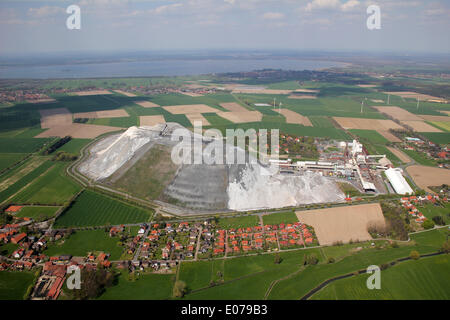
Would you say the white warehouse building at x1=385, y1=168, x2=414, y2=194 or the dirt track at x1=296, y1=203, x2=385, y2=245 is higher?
the white warehouse building at x1=385, y1=168, x2=414, y2=194

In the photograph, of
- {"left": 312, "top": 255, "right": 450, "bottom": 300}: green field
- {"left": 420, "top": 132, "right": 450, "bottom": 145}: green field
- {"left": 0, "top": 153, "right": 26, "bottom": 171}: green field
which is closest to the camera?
{"left": 312, "top": 255, "right": 450, "bottom": 300}: green field

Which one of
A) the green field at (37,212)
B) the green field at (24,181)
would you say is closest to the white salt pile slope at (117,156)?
the green field at (24,181)

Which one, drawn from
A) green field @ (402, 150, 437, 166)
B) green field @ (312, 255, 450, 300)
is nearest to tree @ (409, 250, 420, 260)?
green field @ (312, 255, 450, 300)

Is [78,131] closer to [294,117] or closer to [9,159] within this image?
[9,159]

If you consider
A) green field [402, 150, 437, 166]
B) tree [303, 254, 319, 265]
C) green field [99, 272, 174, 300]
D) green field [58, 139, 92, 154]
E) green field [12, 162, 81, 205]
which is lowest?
green field [99, 272, 174, 300]

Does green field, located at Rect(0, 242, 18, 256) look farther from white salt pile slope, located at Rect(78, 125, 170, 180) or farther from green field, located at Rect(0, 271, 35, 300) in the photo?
white salt pile slope, located at Rect(78, 125, 170, 180)

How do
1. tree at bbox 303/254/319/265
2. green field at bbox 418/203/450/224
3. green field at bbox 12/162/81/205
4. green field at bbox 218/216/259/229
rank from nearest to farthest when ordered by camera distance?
1. tree at bbox 303/254/319/265
2. green field at bbox 218/216/259/229
3. green field at bbox 418/203/450/224
4. green field at bbox 12/162/81/205

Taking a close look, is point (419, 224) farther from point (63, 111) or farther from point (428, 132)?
point (63, 111)

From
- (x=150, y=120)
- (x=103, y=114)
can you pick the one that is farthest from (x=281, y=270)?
(x=103, y=114)
